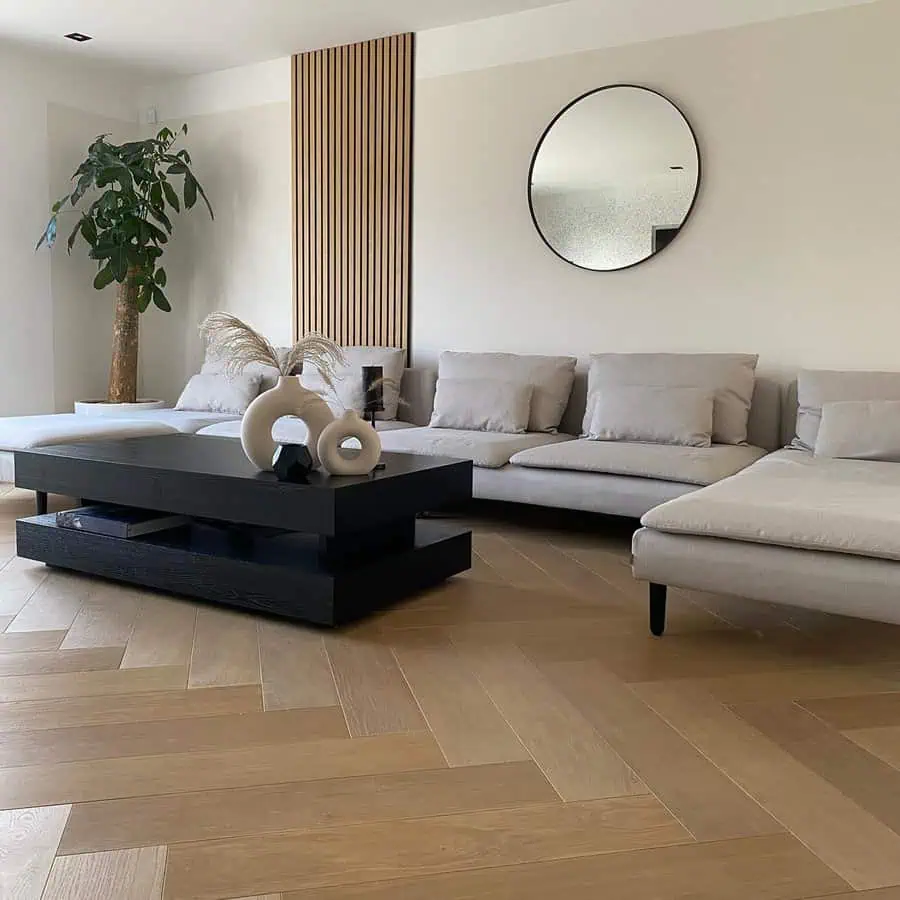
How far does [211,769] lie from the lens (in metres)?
1.83

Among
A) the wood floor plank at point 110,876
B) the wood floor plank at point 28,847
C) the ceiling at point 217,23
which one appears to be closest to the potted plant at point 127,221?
the ceiling at point 217,23

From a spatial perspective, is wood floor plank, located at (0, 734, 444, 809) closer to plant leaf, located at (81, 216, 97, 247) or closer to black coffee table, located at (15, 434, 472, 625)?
black coffee table, located at (15, 434, 472, 625)

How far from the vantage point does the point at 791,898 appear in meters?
1.42

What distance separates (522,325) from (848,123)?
1.79 metres

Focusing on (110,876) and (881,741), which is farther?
(881,741)

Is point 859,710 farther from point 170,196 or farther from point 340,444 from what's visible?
point 170,196

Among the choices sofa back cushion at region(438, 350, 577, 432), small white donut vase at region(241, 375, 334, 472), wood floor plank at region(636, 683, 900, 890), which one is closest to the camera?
wood floor plank at region(636, 683, 900, 890)

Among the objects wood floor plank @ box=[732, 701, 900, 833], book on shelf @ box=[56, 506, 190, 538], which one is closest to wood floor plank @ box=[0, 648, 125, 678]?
book on shelf @ box=[56, 506, 190, 538]

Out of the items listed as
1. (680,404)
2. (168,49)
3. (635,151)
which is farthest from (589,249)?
(168,49)

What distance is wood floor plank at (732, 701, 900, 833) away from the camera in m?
1.74

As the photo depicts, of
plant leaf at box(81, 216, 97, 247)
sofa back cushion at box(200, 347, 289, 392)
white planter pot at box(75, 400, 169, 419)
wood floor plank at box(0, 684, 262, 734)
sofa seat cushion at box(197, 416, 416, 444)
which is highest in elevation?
plant leaf at box(81, 216, 97, 247)

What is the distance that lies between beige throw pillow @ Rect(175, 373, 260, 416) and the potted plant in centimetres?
65

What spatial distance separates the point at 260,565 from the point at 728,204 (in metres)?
2.84

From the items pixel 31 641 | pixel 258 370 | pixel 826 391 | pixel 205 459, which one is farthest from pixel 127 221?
pixel 826 391
